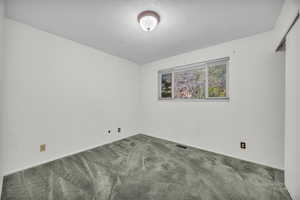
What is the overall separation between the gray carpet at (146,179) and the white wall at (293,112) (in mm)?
261

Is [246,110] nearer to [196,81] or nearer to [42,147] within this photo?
[196,81]

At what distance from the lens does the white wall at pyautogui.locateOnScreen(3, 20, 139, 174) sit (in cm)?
171

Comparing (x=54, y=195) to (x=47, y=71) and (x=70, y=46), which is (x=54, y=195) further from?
(x=70, y=46)

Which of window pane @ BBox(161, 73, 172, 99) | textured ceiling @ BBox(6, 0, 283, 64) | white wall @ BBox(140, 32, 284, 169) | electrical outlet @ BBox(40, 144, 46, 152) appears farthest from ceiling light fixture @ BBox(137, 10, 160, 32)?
electrical outlet @ BBox(40, 144, 46, 152)

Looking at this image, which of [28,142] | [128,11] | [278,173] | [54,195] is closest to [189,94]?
[278,173]

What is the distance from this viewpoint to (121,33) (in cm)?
204

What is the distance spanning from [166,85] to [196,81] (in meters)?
0.86

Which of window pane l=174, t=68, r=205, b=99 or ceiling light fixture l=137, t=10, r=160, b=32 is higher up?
ceiling light fixture l=137, t=10, r=160, b=32

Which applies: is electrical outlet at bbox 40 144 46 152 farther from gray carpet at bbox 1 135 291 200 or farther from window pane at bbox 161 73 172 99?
window pane at bbox 161 73 172 99

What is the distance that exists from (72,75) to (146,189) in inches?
93.6

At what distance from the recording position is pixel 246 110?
208cm

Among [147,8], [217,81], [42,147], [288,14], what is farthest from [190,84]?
[42,147]

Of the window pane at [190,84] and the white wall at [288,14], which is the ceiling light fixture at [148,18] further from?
the window pane at [190,84]

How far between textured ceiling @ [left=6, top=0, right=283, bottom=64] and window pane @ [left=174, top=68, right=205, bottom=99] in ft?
2.22
